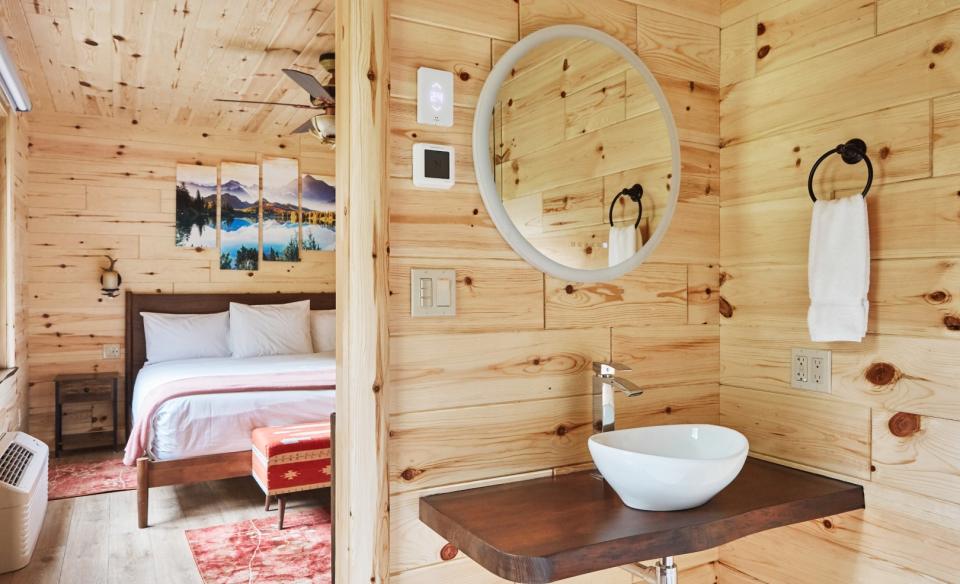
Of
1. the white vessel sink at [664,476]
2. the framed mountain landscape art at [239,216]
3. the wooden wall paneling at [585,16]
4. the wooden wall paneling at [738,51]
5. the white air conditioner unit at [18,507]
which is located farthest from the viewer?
the framed mountain landscape art at [239,216]

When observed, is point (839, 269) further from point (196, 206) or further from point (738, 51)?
point (196, 206)

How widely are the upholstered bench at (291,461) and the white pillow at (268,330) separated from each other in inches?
79.7

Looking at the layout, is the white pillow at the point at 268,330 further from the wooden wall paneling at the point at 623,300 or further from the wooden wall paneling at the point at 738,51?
the wooden wall paneling at the point at 738,51

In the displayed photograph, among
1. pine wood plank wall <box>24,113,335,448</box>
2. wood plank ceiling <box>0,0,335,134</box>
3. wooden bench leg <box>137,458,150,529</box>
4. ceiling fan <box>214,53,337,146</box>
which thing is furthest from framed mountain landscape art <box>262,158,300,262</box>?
wooden bench leg <box>137,458,150,529</box>

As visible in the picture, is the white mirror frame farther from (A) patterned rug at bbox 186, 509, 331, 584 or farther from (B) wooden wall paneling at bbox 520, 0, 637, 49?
(A) patterned rug at bbox 186, 509, 331, 584

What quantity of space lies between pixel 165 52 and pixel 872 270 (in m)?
3.80

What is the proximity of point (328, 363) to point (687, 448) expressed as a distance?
3531 millimetres

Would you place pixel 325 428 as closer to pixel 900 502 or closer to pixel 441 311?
pixel 441 311

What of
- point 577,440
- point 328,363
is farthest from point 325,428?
point 577,440

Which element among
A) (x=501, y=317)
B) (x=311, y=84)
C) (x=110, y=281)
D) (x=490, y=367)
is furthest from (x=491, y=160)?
(x=110, y=281)

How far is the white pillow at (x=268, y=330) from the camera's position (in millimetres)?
5496

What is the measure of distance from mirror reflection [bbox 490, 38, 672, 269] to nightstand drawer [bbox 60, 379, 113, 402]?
4707mm

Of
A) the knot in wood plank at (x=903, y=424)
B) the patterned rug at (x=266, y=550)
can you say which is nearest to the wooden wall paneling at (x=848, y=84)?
the knot in wood plank at (x=903, y=424)

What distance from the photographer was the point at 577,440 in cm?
180
